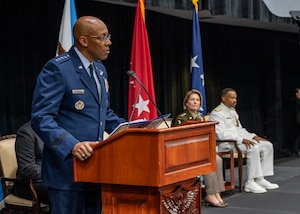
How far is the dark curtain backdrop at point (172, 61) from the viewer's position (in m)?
5.27

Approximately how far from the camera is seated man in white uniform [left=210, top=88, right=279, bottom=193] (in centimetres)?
560

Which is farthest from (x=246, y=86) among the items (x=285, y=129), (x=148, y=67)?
(x=148, y=67)

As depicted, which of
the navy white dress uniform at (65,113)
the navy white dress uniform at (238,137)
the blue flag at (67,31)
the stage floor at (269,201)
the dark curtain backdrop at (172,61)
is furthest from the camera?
the navy white dress uniform at (238,137)

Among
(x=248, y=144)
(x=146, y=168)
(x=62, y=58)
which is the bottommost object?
(x=248, y=144)

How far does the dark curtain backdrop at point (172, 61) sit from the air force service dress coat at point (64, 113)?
10.0 feet

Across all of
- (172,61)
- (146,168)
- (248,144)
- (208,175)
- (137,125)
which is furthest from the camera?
(172,61)

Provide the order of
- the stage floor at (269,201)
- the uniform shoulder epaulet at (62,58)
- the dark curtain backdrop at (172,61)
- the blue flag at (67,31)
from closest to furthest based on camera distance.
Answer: the uniform shoulder epaulet at (62,58), the blue flag at (67,31), the stage floor at (269,201), the dark curtain backdrop at (172,61)

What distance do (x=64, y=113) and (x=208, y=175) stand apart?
113 inches

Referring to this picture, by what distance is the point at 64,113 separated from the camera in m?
2.21

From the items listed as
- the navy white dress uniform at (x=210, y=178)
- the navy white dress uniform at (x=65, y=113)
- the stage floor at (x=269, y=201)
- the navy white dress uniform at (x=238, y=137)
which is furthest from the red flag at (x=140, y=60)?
the navy white dress uniform at (x=65, y=113)

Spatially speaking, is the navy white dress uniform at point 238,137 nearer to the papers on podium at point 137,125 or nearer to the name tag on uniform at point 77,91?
Result: the papers on podium at point 137,125

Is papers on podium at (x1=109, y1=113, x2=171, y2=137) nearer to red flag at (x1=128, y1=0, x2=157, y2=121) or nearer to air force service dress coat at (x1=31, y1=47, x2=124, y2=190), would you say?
air force service dress coat at (x1=31, y1=47, x2=124, y2=190)

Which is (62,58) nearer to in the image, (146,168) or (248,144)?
(146,168)

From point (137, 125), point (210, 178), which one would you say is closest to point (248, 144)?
point (210, 178)
